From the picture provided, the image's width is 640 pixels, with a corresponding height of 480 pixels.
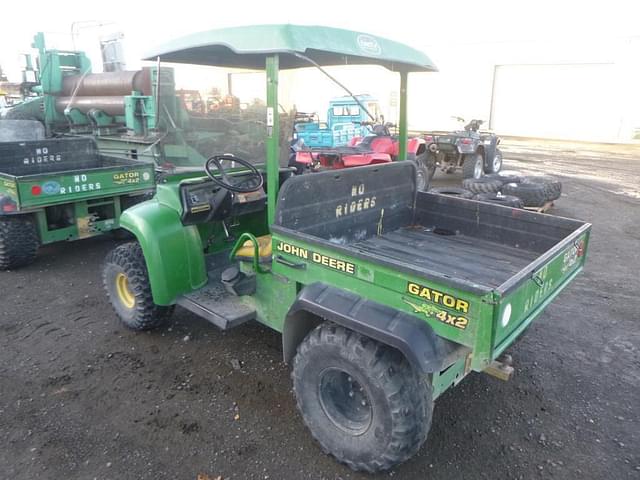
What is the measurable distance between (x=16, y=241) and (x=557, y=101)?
75.2ft

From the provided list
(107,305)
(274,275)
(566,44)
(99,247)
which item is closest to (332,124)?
(99,247)

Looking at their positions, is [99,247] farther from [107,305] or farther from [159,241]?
[159,241]

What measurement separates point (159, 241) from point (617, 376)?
3134mm

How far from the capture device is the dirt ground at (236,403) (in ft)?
8.39

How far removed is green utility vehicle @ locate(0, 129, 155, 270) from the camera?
487 centimetres

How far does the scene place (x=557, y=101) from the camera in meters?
22.5

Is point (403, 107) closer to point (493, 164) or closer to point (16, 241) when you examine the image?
point (16, 241)

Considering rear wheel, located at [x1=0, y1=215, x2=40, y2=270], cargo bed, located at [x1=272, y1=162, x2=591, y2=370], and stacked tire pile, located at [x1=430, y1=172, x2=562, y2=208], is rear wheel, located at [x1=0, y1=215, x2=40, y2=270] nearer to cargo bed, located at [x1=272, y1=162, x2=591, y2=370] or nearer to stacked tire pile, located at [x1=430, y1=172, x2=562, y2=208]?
cargo bed, located at [x1=272, y1=162, x2=591, y2=370]

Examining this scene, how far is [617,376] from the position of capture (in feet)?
11.0

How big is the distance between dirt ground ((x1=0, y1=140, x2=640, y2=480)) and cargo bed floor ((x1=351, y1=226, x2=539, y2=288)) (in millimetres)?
741

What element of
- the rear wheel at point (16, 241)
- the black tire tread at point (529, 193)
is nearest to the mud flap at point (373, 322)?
the rear wheel at point (16, 241)

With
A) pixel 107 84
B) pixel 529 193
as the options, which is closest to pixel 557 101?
pixel 529 193

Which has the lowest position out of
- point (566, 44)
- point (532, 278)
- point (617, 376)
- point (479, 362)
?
point (617, 376)

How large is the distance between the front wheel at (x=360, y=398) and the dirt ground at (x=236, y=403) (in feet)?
0.54
